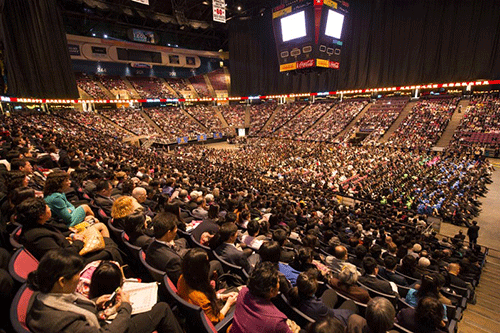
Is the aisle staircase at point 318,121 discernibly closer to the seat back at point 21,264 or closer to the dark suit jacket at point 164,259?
the dark suit jacket at point 164,259

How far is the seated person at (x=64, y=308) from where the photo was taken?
60.7 inches

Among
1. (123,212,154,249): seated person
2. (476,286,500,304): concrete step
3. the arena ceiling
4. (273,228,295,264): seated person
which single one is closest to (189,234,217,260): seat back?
(123,212,154,249): seated person

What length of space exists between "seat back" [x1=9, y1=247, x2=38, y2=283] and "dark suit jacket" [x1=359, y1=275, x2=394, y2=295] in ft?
13.7

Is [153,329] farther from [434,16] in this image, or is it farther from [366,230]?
[434,16]

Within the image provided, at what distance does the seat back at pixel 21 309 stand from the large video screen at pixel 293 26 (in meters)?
26.0

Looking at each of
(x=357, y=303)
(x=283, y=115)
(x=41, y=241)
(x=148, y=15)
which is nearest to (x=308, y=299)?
(x=357, y=303)

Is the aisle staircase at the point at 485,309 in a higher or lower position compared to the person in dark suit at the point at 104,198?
lower

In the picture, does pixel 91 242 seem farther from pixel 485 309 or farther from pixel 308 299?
pixel 485 309

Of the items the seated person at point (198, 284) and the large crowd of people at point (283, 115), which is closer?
the seated person at point (198, 284)

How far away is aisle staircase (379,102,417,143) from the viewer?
86.7ft

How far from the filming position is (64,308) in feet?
5.32

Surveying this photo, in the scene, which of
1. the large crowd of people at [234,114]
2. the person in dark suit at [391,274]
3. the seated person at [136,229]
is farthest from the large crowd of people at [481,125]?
the large crowd of people at [234,114]

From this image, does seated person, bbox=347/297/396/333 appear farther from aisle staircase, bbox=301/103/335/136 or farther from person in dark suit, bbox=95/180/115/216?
aisle staircase, bbox=301/103/335/136

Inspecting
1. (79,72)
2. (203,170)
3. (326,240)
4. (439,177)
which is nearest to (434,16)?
(439,177)
